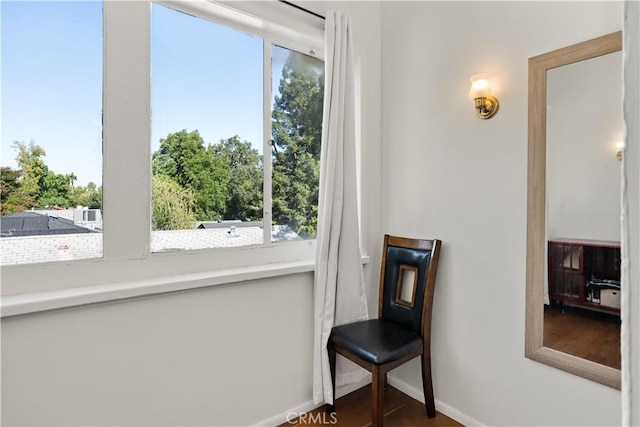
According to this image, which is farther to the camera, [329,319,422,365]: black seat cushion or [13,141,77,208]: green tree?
[329,319,422,365]: black seat cushion

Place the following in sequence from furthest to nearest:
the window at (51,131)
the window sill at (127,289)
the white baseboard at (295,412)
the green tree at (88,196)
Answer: the white baseboard at (295,412)
the green tree at (88,196)
the window at (51,131)
the window sill at (127,289)

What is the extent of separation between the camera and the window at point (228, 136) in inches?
65.1

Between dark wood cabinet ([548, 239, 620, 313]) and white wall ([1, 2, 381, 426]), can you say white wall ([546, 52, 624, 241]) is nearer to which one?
dark wood cabinet ([548, 239, 620, 313])

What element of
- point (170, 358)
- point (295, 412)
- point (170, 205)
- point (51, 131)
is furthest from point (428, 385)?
point (51, 131)

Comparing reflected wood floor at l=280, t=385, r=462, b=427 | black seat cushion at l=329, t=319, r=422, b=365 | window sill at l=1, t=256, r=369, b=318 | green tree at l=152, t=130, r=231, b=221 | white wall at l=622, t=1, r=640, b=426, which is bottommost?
reflected wood floor at l=280, t=385, r=462, b=427

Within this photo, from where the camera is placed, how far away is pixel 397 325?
1.99 m

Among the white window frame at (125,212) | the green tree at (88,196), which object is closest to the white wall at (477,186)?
the white window frame at (125,212)

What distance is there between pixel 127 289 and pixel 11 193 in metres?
0.58

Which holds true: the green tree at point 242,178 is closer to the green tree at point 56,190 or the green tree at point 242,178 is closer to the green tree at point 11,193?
the green tree at point 56,190

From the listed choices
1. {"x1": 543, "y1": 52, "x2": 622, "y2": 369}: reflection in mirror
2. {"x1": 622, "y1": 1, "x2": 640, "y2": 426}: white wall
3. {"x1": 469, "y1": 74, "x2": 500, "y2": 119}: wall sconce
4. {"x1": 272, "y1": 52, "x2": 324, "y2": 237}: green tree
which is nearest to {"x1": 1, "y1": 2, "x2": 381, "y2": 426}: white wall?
{"x1": 272, "y1": 52, "x2": 324, "y2": 237}: green tree

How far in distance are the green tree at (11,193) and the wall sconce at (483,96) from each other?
2.09 meters

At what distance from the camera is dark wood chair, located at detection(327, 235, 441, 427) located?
5.40 ft

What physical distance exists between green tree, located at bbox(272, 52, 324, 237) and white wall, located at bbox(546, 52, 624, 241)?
1.28 m

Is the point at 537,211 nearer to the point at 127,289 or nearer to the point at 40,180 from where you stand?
the point at 127,289
